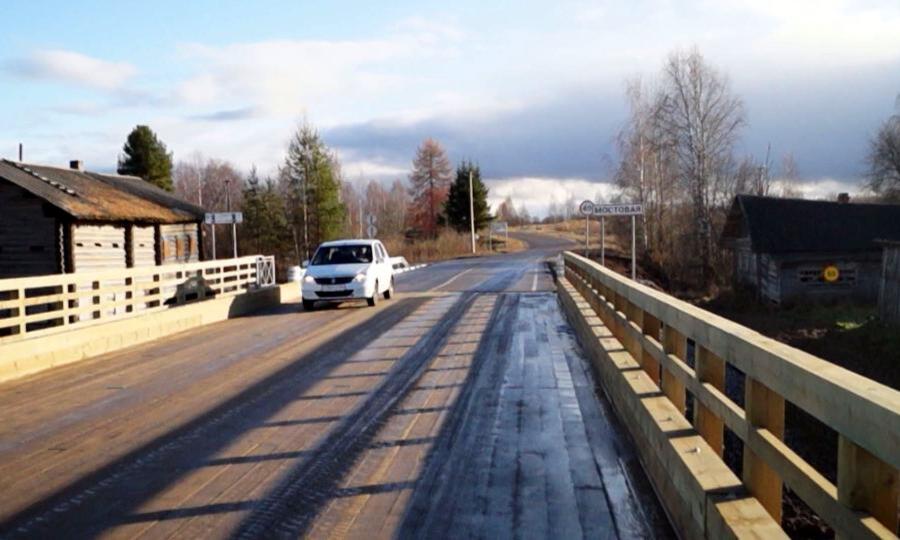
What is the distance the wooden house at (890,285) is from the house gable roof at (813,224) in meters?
8.25

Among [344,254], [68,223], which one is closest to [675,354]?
[344,254]

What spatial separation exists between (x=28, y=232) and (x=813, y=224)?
118 ft

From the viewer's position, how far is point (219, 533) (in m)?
5.03

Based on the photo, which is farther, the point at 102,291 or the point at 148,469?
the point at 102,291

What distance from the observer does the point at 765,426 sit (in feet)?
13.3

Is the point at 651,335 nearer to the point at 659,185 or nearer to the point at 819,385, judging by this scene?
the point at 819,385

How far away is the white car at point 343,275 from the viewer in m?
20.9

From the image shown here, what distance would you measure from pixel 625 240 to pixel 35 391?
188 ft

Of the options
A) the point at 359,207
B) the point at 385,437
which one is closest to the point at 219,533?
the point at 385,437

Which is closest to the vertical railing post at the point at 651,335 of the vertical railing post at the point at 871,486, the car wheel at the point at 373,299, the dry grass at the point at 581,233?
the vertical railing post at the point at 871,486

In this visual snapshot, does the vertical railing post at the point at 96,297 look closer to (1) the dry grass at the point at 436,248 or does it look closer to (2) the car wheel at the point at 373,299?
(2) the car wheel at the point at 373,299

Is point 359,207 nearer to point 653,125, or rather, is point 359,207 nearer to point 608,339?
point 653,125

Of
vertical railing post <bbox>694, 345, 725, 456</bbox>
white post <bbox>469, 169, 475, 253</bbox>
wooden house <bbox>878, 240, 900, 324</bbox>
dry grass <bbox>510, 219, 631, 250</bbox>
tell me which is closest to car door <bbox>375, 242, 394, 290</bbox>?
vertical railing post <bbox>694, 345, 725, 456</bbox>

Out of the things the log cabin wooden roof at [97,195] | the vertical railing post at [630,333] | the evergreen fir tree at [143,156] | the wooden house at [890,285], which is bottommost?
the wooden house at [890,285]
